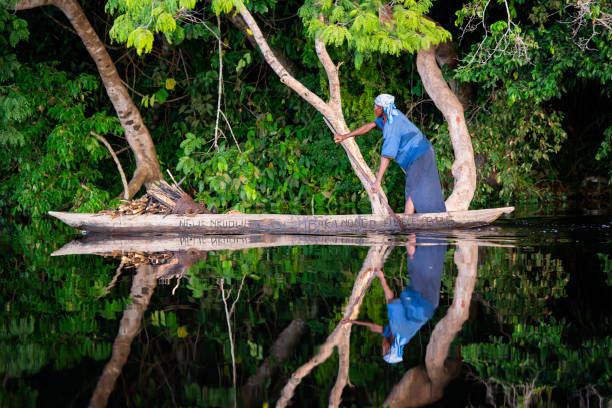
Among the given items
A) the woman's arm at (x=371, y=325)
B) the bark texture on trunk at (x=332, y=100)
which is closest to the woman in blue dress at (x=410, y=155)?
the bark texture on trunk at (x=332, y=100)

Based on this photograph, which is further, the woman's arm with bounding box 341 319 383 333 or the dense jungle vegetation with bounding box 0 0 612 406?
the woman's arm with bounding box 341 319 383 333

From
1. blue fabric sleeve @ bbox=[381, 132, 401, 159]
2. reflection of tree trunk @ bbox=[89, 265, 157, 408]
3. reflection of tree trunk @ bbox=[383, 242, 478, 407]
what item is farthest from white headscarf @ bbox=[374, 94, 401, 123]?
reflection of tree trunk @ bbox=[383, 242, 478, 407]

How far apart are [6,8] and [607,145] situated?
900 cm

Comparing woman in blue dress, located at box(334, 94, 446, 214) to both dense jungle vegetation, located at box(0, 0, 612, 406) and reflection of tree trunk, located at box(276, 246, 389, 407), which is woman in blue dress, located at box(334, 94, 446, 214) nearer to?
dense jungle vegetation, located at box(0, 0, 612, 406)

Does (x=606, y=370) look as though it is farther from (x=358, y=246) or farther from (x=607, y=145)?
(x=607, y=145)

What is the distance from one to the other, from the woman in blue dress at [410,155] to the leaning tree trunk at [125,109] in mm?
4047

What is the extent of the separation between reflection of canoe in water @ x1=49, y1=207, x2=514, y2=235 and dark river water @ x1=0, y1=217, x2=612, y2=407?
1.33 meters

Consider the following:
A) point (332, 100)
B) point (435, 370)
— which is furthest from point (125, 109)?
point (435, 370)

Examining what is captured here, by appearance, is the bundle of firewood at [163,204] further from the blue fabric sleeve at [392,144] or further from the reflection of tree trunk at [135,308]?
the blue fabric sleeve at [392,144]

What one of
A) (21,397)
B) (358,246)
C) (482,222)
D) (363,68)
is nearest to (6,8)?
(363,68)

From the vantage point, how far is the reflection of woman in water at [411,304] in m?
3.67

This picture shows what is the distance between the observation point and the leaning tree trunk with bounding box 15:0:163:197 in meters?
11.1

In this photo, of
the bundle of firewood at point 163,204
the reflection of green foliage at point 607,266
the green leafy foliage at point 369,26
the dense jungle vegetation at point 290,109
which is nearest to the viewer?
the reflection of green foliage at point 607,266

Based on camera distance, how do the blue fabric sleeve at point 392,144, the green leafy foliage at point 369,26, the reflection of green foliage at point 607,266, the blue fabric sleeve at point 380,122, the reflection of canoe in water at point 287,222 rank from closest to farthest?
the reflection of green foliage at point 607,266 → the green leafy foliage at point 369,26 → the blue fabric sleeve at point 392,144 → the reflection of canoe in water at point 287,222 → the blue fabric sleeve at point 380,122
